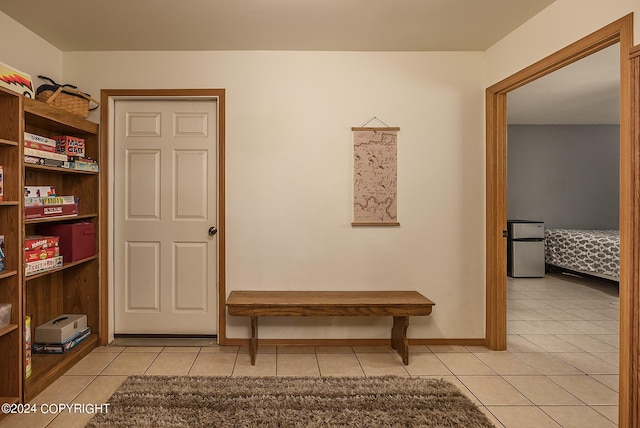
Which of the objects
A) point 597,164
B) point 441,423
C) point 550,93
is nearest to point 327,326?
point 441,423

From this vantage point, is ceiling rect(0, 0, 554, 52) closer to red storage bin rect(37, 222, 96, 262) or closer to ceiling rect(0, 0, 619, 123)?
ceiling rect(0, 0, 619, 123)

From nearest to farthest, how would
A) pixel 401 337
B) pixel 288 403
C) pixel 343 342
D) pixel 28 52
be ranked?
pixel 288 403
pixel 28 52
pixel 401 337
pixel 343 342

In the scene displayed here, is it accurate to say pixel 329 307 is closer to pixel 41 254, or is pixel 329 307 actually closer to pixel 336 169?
pixel 336 169

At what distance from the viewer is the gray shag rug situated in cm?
206

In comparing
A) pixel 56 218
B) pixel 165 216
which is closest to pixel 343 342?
pixel 165 216

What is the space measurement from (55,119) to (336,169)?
2095 mm

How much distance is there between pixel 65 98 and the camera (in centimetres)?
278

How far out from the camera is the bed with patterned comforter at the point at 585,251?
5.28m

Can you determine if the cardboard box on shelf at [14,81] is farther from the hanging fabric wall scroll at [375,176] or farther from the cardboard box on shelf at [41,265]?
Result: the hanging fabric wall scroll at [375,176]

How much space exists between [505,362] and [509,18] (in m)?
2.56

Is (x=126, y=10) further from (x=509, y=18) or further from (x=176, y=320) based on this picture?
(x=509, y=18)

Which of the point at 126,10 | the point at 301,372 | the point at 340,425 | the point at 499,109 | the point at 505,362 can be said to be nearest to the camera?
the point at 340,425

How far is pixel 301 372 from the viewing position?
8.84 ft

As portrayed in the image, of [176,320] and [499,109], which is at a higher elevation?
[499,109]
